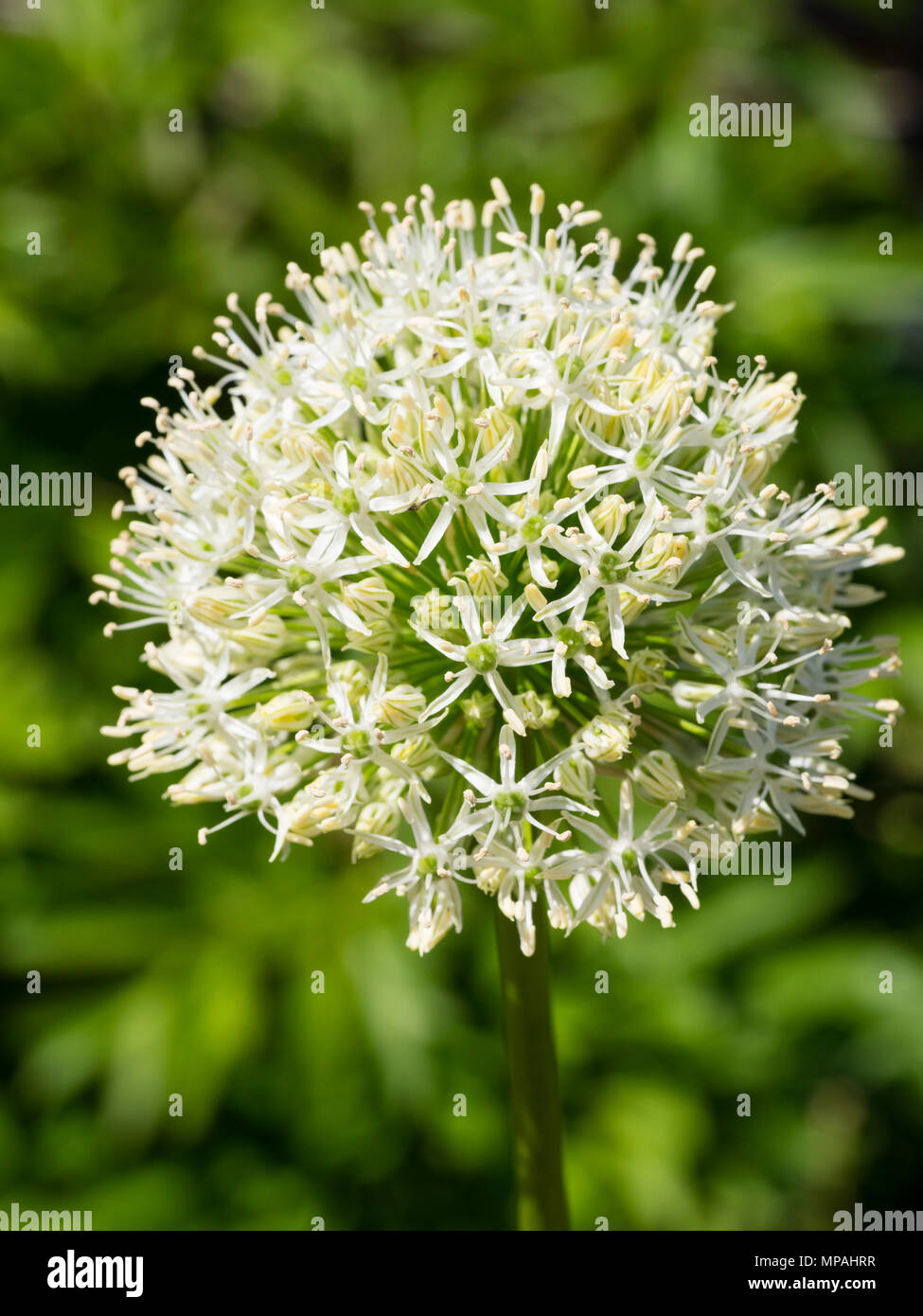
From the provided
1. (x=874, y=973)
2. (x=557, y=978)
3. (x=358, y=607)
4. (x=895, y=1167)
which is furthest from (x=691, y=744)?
(x=895, y=1167)

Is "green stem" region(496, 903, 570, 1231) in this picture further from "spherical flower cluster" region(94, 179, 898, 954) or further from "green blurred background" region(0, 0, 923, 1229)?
"green blurred background" region(0, 0, 923, 1229)

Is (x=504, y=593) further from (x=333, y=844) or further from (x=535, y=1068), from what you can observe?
(x=333, y=844)

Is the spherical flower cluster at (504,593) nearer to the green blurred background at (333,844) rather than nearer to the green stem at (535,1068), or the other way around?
the green stem at (535,1068)

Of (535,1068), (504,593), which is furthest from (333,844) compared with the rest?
(504,593)

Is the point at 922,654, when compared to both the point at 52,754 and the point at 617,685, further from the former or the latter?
the point at 52,754

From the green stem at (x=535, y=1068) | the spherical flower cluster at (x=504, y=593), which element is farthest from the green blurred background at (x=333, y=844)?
the spherical flower cluster at (x=504, y=593)

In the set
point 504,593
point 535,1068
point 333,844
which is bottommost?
point 535,1068

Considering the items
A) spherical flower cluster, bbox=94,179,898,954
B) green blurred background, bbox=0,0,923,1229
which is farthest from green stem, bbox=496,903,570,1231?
green blurred background, bbox=0,0,923,1229
